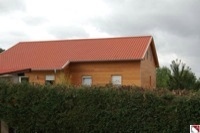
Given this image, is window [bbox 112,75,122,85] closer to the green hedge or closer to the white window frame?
the white window frame

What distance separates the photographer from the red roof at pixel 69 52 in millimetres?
41969

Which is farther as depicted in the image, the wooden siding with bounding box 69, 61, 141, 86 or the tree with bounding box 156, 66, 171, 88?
the wooden siding with bounding box 69, 61, 141, 86

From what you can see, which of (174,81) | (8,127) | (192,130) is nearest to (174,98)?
(192,130)

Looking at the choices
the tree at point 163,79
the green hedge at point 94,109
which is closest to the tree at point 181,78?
the tree at point 163,79

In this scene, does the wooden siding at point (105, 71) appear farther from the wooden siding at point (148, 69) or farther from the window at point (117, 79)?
the wooden siding at point (148, 69)

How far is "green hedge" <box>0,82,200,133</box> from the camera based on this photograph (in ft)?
49.9

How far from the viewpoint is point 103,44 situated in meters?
44.9

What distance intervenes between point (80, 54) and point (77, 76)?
7.33 feet

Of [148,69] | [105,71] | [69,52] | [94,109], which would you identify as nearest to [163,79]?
[148,69]

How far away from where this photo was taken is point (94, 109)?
1666 centimetres

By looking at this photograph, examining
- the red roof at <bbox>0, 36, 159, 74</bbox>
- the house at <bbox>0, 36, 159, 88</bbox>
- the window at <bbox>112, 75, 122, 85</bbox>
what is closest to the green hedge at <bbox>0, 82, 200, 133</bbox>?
the house at <bbox>0, 36, 159, 88</bbox>

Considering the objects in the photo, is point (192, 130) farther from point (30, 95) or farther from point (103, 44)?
point (103, 44)

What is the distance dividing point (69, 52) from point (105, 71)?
4.76 metres

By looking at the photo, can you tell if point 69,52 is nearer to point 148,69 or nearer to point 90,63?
point 90,63
